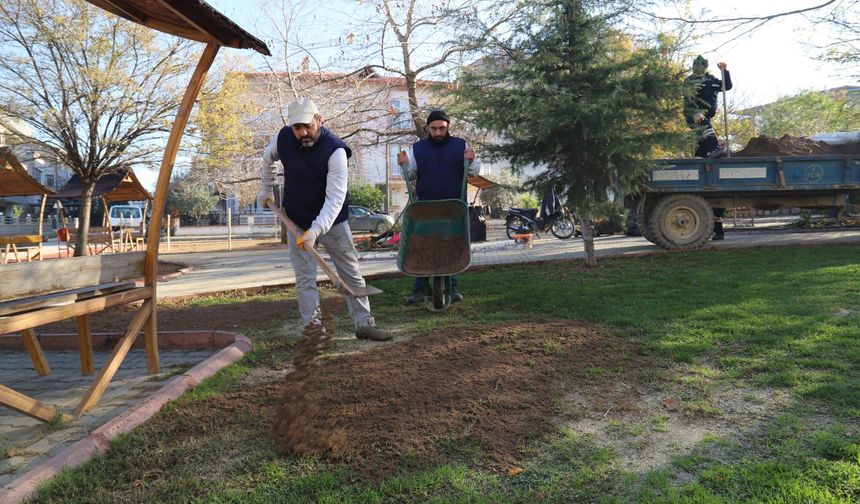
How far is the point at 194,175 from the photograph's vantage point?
2422 centimetres

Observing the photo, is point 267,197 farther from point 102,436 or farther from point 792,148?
point 792,148

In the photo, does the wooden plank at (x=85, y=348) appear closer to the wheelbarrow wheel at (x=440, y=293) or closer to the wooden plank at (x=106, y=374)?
the wooden plank at (x=106, y=374)

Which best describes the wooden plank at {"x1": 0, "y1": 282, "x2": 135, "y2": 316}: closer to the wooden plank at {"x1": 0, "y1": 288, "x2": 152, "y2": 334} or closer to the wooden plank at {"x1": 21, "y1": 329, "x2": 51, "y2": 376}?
the wooden plank at {"x1": 0, "y1": 288, "x2": 152, "y2": 334}

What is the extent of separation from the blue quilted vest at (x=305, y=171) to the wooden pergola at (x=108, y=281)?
2.38ft

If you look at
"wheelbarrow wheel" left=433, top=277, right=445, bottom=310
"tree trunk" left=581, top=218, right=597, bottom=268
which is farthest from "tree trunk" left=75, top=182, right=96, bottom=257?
"tree trunk" left=581, top=218, right=597, bottom=268

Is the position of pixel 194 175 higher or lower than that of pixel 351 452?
higher

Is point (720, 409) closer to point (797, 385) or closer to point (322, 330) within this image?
point (797, 385)

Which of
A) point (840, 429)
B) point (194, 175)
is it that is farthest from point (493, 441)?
point (194, 175)

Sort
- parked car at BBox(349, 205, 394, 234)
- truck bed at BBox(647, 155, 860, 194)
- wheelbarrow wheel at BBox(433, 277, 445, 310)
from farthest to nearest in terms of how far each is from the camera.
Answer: parked car at BBox(349, 205, 394, 234) → truck bed at BBox(647, 155, 860, 194) → wheelbarrow wheel at BBox(433, 277, 445, 310)

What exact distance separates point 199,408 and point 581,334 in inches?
111

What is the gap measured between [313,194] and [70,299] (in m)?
1.85

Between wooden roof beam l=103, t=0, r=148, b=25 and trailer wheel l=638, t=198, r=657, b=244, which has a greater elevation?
wooden roof beam l=103, t=0, r=148, b=25

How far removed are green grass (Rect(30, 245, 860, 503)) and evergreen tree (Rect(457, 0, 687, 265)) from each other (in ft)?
9.03

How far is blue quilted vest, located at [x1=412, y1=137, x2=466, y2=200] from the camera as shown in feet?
18.6
